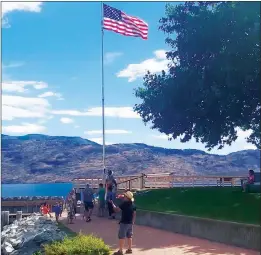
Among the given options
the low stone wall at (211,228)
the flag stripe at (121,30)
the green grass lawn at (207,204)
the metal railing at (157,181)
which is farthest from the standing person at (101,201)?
the flag stripe at (121,30)

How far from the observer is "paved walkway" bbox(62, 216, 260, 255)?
42.6 ft

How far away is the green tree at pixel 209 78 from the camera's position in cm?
2500

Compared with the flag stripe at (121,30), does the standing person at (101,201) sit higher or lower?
lower

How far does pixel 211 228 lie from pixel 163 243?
1680 mm

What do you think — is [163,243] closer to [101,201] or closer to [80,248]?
[80,248]

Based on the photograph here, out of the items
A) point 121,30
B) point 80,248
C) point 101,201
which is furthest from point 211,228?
point 121,30

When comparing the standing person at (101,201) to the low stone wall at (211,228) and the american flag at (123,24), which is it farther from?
the american flag at (123,24)

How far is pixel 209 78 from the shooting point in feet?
89.6

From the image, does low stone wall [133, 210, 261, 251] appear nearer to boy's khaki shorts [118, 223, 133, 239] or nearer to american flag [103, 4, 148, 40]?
boy's khaki shorts [118, 223, 133, 239]

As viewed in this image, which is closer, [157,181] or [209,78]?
[209,78]

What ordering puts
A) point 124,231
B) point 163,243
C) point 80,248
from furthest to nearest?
point 163,243 → point 124,231 → point 80,248

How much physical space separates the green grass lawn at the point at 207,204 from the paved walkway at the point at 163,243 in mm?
1726

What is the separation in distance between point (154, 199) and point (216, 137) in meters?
8.09

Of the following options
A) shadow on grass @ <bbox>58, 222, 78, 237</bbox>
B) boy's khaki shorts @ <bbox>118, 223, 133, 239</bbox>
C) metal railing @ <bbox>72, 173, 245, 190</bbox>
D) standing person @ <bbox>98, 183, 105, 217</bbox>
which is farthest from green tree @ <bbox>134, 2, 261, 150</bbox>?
boy's khaki shorts @ <bbox>118, 223, 133, 239</bbox>
